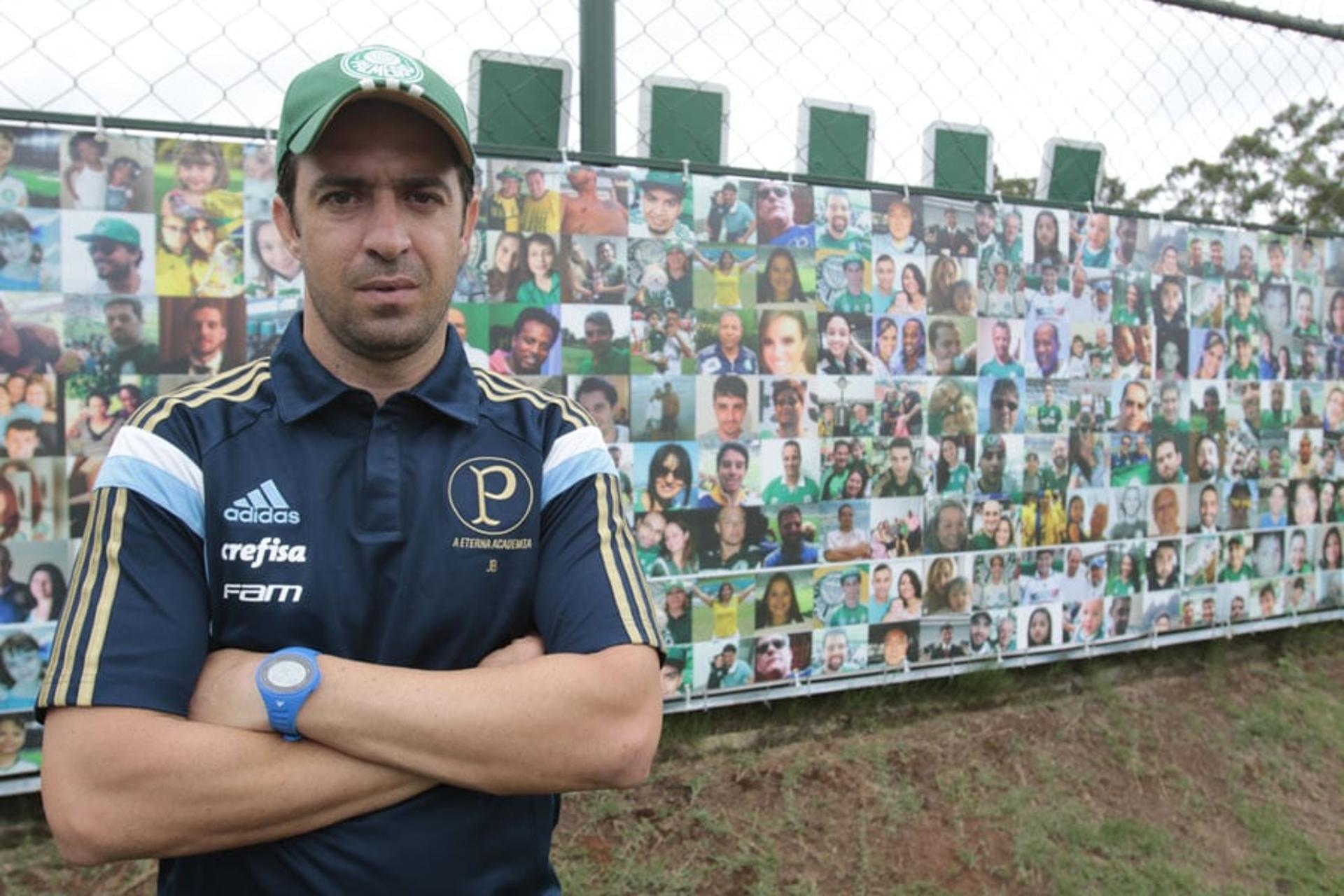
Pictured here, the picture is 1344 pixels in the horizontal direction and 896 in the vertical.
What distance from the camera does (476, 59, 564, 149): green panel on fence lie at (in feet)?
7.88

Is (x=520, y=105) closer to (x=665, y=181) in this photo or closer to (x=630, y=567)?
(x=665, y=181)

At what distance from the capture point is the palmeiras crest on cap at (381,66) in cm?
128

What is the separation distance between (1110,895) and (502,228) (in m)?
2.28

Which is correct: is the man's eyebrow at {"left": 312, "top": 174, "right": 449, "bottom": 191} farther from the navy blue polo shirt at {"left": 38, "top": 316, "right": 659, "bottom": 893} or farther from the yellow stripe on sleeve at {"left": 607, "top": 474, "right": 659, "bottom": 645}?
the yellow stripe on sleeve at {"left": 607, "top": 474, "right": 659, "bottom": 645}

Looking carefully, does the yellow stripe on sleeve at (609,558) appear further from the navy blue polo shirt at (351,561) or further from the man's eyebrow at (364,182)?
the man's eyebrow at (364,182)

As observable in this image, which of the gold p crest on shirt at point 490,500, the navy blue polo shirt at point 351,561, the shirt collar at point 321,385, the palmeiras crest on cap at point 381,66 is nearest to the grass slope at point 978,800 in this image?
the navy blue polo shirt at point 351,561

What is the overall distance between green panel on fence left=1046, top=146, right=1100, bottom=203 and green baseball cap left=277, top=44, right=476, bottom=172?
239 cm

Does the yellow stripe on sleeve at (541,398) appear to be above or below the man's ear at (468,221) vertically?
below

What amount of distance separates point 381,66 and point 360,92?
0.06m

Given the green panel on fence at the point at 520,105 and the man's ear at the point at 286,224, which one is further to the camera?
the green panel on fence at the point at 520,105

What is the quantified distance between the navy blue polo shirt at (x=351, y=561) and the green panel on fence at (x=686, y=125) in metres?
1.37

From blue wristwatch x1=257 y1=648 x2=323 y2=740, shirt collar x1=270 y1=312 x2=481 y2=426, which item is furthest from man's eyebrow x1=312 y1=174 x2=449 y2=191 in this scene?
blue wristwatch x1=257 y1=648 x2=323 y2=740

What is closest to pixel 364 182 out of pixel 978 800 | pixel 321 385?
pixel 321 385

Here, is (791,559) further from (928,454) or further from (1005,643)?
(1005,643)
